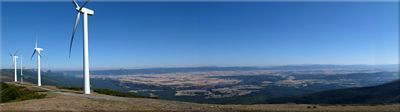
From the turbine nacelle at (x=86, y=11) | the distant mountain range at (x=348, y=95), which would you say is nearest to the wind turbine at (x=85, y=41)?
the turbine nacelle at (x=86, y=11)

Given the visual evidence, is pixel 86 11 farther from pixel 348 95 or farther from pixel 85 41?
pixel 348 95

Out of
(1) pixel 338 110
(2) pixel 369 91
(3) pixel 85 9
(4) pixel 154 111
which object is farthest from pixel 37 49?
(2) pixel 369 91

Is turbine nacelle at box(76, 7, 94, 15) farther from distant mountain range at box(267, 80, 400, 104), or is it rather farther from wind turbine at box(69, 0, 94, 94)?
distant mountain range at box(267, 80, 400, 104)

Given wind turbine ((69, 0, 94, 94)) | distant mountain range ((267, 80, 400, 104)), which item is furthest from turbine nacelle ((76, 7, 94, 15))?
distant mountain range ((267, 80, 400, 104))

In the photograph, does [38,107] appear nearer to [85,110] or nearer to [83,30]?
[85,110]

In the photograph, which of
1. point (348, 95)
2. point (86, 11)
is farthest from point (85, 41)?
point (348, 95)

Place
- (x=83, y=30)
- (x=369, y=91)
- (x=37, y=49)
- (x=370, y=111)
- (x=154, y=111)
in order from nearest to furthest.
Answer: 1. (x=154, y=111)
2. (x=370, y=111)
3. (x=83, y=30)
4. (x=37, y=49)
5. (x=369, y=91)

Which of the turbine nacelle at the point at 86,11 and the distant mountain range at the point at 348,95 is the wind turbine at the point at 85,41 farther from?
the distant mountain range at the point at 348,95

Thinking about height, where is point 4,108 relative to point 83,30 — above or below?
below

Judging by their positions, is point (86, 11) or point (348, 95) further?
point (348, 95)

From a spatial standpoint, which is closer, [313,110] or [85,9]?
[313,110]

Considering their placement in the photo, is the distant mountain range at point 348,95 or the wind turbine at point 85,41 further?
the distant mountain range at point 348,95
